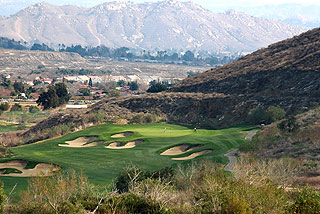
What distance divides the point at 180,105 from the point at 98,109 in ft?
33.4

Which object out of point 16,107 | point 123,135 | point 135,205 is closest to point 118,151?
point 123,135

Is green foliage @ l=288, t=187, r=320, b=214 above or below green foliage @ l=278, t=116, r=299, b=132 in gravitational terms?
above

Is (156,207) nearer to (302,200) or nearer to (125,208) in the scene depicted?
(125,208)

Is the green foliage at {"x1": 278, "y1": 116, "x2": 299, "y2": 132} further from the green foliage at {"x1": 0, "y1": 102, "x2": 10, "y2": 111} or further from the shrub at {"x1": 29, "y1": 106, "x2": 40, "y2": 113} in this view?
the green foliage at {"x1": 0, "y1": 102, "x2": 10, "y2": 111}

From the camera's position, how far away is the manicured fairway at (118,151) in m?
31.7

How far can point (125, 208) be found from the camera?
1680 cm

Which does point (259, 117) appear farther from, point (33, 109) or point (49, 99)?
point (33, 109)

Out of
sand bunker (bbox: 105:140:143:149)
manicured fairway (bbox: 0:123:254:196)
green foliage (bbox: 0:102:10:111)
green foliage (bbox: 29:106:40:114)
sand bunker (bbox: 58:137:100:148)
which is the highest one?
manicured fairway (bbox: 0:123:254:196)

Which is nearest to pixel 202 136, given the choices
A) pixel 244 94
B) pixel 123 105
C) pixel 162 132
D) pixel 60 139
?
pixel 162 132

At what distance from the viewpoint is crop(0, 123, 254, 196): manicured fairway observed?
31.7 metres

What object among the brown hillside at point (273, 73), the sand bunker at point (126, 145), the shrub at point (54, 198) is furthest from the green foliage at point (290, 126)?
the brown hillside at point (273, 73)

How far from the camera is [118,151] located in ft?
125

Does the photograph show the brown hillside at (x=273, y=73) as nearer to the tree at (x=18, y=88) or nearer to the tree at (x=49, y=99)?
the tree at (x=49, y=99)

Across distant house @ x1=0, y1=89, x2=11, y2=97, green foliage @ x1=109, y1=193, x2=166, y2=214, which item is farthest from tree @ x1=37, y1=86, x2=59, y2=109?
green foliage @ x1=109, y1=193, x2=166, y2=214
